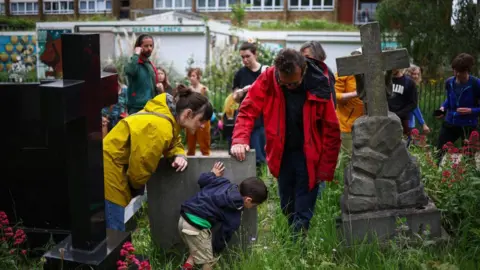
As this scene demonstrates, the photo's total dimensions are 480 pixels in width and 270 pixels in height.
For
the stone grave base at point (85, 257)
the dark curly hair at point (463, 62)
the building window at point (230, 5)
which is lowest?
the stone grave base at point (85, 257)

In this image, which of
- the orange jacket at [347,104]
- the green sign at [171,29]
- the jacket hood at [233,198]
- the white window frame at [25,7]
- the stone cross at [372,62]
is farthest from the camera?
the green sign at [171,29]

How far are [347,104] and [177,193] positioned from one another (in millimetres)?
2682

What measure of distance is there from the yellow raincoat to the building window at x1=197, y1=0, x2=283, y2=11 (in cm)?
2516

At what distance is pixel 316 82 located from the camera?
155 inches

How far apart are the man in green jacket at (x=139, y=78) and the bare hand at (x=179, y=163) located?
2.77 meters

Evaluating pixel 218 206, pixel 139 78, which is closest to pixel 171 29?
pixel 139 78

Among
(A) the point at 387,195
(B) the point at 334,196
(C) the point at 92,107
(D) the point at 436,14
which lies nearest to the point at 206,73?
(D) the point at 436,14

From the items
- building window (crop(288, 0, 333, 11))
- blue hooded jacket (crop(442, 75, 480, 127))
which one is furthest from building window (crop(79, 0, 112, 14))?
building window (crop(288, 0, 333, 11))

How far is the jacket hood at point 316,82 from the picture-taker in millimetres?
3936

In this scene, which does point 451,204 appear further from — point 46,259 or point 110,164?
point 46,259

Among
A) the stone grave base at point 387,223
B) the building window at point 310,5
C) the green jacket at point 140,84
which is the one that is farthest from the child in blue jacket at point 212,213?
the building window at point 310,5

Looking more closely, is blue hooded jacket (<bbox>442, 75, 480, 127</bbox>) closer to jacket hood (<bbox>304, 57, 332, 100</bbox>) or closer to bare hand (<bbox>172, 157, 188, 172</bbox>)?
jacket hood (<bbox>304, 57, 332, 100</bbox>)

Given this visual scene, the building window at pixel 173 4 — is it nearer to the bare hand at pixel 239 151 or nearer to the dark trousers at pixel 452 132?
the dark trousers at pixel 452 132

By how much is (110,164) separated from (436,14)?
10540 mm
